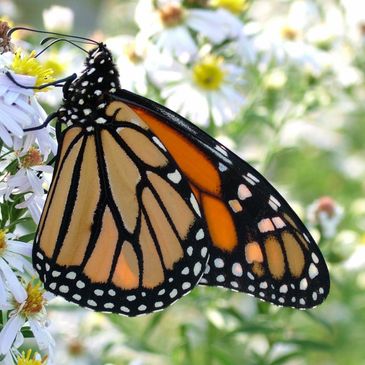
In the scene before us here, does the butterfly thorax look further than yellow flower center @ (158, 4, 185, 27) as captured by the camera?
No

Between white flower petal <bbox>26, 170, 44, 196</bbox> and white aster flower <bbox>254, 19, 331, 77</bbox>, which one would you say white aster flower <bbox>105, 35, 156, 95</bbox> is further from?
white flower petal <bbox>26, 170, 44, 196</bbox>

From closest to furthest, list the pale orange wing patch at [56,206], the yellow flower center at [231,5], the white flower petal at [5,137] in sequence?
the white flower petal at [5,137] < the pale orange wing patch at [56,206] < the yellow flower center at [231,5]

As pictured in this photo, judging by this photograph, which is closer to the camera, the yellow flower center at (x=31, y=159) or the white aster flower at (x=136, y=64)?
the yellow flower center at (x=31, y=159)

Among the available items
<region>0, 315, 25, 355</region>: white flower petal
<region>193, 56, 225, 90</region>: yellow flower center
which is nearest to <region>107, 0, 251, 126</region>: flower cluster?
<region>193, 56, 225, 90</region>: yellow flower center

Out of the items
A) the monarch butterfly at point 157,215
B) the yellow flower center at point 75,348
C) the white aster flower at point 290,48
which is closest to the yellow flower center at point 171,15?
the white aster flower at point 290,48

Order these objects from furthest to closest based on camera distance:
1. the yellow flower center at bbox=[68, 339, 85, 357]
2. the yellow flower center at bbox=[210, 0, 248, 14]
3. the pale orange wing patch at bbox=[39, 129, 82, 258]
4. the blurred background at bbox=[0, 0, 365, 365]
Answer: the yellow flower center at bbox=[68, 339, 85, 357] < the yellow flower center at bbox=[210, 0, 248, 14] < the blurred background at bbox=[0, 0, 365, 365] < the pale orange wing patch at bbox=[39, 129, 82, 258]

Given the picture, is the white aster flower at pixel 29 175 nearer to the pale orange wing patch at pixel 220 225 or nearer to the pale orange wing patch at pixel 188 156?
the pale orange wing patch at pixel 188 156

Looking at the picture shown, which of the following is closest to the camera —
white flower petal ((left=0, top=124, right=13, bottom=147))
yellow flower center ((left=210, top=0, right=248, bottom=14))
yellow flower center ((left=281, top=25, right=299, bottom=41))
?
white flower petal ((left=0, top=124, right=13, bottom=147))

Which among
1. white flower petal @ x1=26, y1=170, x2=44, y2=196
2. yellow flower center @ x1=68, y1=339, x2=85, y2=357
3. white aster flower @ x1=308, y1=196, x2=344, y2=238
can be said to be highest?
white aster flower @ x1=308, y1=196, x2=344, y2=238
